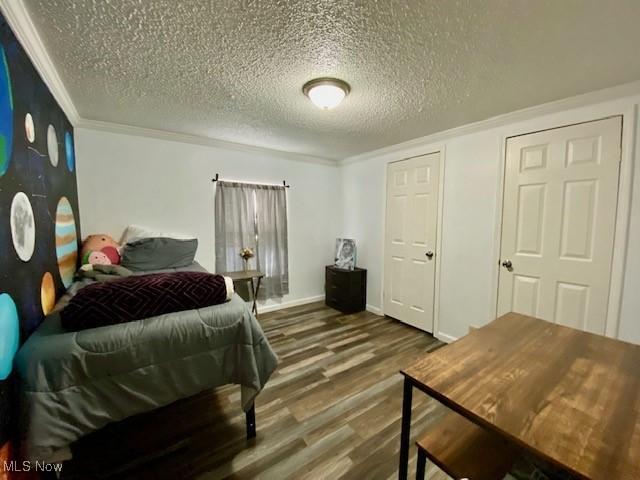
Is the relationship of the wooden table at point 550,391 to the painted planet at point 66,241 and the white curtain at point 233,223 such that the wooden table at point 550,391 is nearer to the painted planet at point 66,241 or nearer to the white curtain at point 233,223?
the painted planet at point 66,241

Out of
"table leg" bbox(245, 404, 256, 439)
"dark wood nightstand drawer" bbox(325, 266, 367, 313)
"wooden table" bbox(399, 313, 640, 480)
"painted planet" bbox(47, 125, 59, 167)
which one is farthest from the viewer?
"dark wood nightstand drawer" bbox(325, 266, 367, 313)

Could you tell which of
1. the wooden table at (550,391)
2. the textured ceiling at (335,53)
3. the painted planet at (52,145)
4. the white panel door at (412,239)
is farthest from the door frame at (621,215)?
the painted planet at (52,145)

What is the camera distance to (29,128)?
138 cm

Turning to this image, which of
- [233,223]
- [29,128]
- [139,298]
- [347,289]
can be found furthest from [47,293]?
[347,289]

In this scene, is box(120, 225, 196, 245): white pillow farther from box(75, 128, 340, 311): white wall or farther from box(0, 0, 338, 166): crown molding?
box(0, 0, 338, 166): crown molding

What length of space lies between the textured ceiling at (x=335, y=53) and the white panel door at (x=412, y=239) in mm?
832

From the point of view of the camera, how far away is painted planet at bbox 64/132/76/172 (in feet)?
6.98

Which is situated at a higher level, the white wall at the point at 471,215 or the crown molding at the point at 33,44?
the crown molding at the point at 33,44

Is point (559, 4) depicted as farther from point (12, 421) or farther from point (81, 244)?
point (81, 244)

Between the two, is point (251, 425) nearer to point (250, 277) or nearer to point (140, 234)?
point (250, 277)

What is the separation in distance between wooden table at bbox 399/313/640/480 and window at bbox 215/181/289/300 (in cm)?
281

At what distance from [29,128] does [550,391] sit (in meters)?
2.57

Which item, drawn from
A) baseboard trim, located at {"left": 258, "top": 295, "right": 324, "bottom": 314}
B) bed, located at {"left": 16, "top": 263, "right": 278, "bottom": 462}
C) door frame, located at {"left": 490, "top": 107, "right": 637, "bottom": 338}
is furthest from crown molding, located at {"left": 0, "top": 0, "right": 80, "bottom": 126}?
door frame, located at {"left": 490, "top": 107, "right": 637, "bottom": 338}

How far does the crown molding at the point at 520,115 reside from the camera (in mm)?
1794
